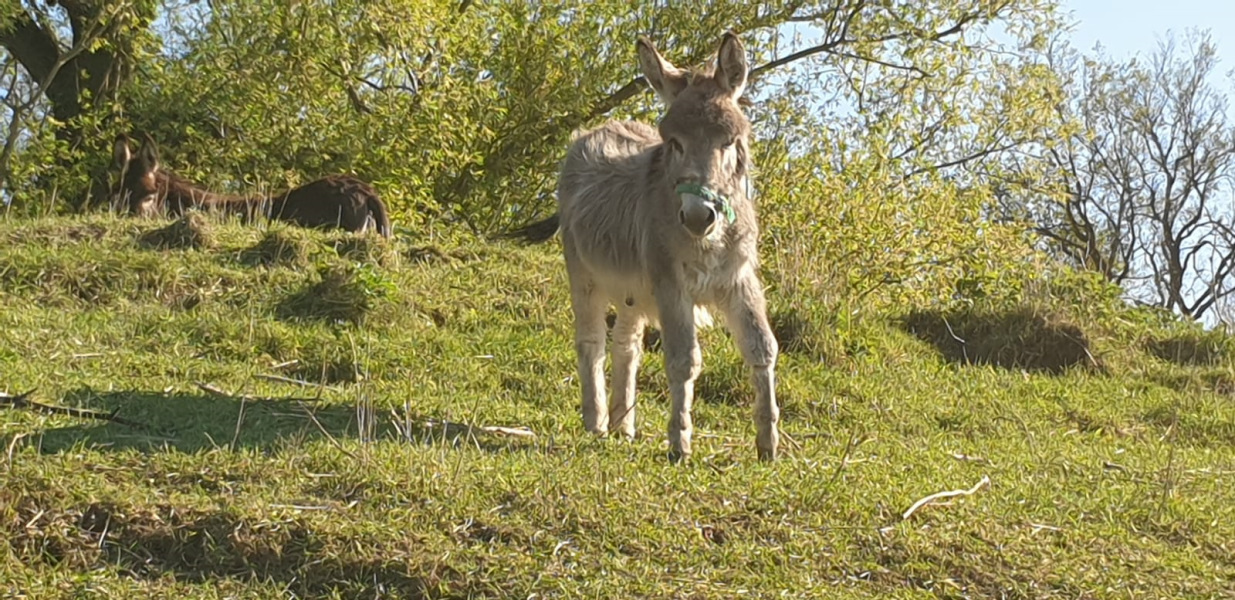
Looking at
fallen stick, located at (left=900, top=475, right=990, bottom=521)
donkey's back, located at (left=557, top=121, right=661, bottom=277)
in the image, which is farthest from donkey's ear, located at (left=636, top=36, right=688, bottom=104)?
fallen stick, located at (left=900, top=475, right=990, bottom=521)

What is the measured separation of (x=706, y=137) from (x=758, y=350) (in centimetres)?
101

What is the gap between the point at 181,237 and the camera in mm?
10203

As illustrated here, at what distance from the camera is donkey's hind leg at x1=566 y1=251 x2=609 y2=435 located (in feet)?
22.5

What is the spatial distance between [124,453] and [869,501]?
296 cm

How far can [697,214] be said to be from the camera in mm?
5605

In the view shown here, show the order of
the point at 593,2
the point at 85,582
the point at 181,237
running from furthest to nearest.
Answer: the point at 593,2, the point at 181,237, the point at 85,582

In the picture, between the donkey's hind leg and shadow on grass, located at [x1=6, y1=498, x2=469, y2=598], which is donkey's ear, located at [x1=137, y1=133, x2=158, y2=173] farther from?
shadow on grass, located at [x1=6, y1=498, x2=469, y2=598]

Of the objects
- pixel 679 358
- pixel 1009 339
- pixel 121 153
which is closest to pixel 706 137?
pixel 679 358

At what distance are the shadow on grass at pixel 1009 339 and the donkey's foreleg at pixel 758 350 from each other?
3.98m

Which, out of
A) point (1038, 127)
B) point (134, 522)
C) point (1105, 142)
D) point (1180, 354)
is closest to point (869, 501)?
point (134, 522)

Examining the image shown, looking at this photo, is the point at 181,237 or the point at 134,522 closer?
the point at 134,522

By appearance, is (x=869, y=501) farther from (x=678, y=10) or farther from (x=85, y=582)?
(x=678, y=10)

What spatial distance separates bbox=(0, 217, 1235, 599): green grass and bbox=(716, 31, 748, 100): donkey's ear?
1.68 meters

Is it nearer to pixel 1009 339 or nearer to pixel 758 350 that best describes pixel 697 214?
pixel 758 350
